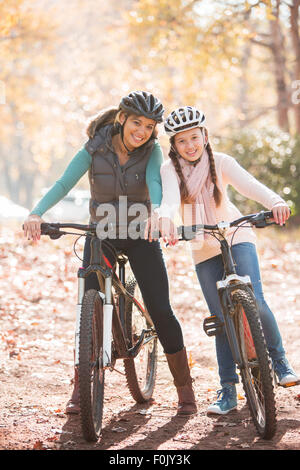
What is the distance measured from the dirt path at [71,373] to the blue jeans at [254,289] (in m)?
0.37

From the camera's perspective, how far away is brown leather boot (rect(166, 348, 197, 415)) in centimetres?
445

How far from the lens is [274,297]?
8.85m

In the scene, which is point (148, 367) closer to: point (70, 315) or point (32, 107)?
point (70, 315)

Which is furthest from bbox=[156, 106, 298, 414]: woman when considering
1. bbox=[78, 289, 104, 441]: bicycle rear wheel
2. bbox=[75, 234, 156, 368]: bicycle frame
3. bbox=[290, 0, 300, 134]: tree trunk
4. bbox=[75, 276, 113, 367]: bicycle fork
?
bbox=[290, 0, 300, 134]: tree trunk

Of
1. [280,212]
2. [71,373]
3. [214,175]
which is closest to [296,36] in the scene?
[71,373]

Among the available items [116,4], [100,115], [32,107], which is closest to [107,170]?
[100,115]

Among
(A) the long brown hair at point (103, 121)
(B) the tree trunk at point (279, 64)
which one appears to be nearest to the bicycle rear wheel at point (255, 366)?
(A) the long brown hair at point (103, 121)

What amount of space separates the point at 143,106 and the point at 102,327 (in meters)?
1.48

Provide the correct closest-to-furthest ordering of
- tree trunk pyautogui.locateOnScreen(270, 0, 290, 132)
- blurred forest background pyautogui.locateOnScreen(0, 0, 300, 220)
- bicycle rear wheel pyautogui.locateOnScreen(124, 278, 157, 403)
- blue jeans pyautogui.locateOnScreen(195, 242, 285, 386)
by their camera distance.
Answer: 1. blue jeans pyautogui.locateOnScreen(195, 242, 285, 386)
2. bicycle rear wheel pyautogui.locateOnScreen(124, 278, 157, 403)
3. blurred forest background pyautogui.locateOnScreen(0, 0, 300, 220)
4. tree trunk pyautogui.locateOnScreen(270, 0, 290, 132)

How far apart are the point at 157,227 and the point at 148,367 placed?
1.63 meters

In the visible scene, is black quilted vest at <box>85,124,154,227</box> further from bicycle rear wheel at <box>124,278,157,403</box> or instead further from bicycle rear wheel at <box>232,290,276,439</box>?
bicycle rear wheel at <box>232,290,276,439</box>

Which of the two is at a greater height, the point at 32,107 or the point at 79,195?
the point at 32,107

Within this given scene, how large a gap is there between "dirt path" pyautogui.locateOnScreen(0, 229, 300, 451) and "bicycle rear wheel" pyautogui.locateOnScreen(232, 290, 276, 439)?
14cm

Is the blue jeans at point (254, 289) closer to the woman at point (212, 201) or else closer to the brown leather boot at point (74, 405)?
the woman at point (212, 201)
